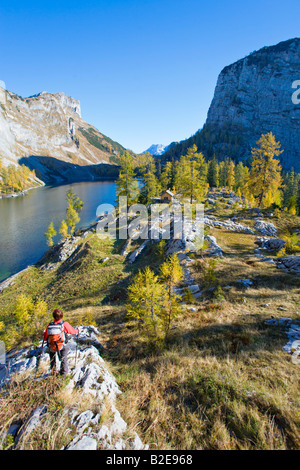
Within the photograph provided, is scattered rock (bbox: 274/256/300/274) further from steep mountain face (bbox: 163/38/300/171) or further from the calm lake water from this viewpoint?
steep mountain face (bbox: 163/38/300/171)

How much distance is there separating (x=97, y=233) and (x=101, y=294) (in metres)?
18.1

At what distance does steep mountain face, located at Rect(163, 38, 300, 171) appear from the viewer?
152m

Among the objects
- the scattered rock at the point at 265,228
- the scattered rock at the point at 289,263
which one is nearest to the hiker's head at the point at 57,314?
the scattered rock at the point at 289,263

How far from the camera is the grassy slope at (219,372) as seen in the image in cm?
467

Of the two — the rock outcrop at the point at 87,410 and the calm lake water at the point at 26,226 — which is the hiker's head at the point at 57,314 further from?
the calm lake water at the point at 26,226

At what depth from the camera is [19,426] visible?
4344mm

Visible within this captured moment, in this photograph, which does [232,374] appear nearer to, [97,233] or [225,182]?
[97,233]

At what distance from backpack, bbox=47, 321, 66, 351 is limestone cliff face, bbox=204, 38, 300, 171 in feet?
564

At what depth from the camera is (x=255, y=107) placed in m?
173

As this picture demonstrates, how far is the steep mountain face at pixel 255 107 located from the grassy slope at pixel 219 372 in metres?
163
